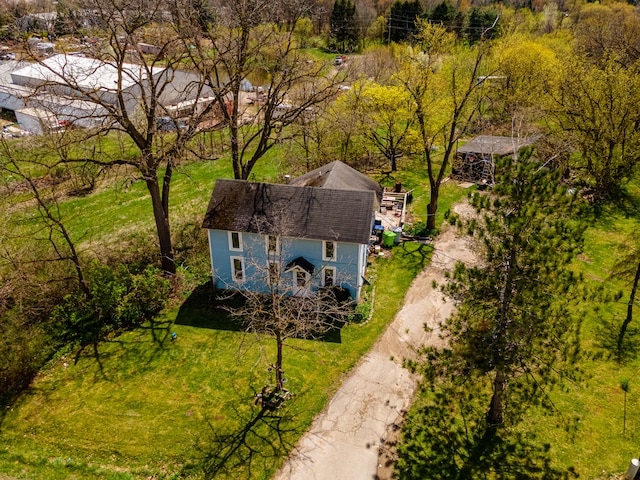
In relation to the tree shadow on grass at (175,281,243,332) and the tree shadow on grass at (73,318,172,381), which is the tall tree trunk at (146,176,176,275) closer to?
the tree shadow on grass at (175,281,243,332)

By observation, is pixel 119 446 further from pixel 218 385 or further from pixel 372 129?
pixel 372 129

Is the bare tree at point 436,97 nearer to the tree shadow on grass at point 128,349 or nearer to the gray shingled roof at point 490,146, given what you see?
the gray shingled roof at point 490,146

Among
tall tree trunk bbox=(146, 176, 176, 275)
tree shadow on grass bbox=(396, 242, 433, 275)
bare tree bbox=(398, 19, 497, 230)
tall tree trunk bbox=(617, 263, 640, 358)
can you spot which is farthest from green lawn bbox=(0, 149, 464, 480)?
bare tree bbox=(398, 19, 497, 230)

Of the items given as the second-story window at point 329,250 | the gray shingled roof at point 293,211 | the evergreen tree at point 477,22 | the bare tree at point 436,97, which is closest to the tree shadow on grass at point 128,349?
the gray shingled roof at point 293,211

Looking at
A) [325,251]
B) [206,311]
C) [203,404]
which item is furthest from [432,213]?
[203,404]

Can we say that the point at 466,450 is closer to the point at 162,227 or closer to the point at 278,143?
the point at 162,227

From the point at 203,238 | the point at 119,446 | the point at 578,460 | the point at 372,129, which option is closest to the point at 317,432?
the point at 119,446

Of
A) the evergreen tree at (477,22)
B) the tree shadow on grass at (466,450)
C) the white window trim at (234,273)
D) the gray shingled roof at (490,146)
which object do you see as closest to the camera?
the tree shadow on grass at (466,450)
